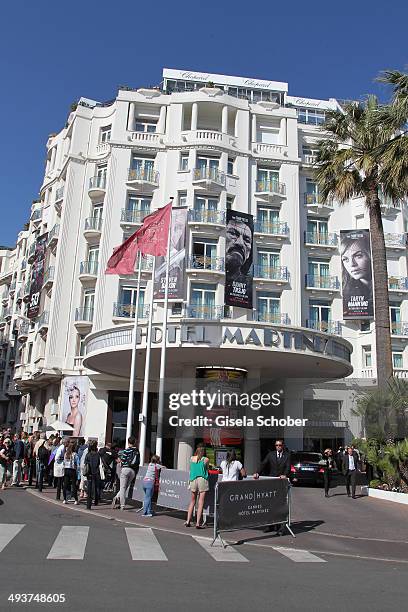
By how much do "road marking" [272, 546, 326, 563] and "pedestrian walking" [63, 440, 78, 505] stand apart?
6922 mm

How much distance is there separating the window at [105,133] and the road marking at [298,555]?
34.3 metres

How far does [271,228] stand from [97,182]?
1204cm

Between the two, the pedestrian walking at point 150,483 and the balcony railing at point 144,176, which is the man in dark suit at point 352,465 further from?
the balcony railing at point 144,176

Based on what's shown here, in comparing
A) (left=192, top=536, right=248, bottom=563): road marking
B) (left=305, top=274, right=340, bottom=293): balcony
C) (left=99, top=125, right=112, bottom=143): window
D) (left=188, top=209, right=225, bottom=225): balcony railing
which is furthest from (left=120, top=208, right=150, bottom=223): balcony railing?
(left=192, top=536, right=248, bottom=563): road marking

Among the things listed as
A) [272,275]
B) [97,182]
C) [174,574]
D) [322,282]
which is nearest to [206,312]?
[272,275]

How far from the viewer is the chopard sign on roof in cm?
5009

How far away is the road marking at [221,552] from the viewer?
350 inches

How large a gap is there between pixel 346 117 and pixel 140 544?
20.9m

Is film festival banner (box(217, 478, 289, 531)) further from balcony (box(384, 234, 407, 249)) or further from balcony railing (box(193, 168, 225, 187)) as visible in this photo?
balcony (box(384, 234, 407, 249))

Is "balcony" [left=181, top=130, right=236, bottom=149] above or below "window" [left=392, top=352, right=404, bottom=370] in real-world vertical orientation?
above

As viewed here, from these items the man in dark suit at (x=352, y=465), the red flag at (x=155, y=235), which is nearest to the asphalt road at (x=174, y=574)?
the man in dark suit at (x=352, y=465)

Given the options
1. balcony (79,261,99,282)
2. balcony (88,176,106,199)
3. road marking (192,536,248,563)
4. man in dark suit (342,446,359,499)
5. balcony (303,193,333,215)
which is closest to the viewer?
road marking (192,536,248,563)

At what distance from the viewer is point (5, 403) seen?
2210 inches

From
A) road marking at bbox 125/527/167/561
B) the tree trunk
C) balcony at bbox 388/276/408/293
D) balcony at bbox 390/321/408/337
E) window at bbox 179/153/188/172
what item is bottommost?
road marking at bbox 125/527/167/561
